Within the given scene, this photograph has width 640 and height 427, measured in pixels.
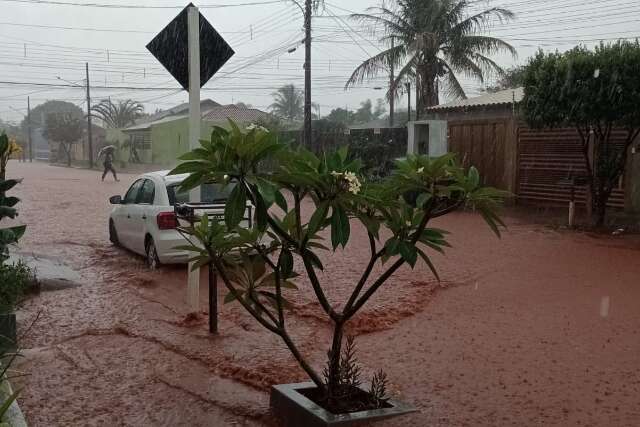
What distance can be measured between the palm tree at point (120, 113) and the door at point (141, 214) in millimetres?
59270

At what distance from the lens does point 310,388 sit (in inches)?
185

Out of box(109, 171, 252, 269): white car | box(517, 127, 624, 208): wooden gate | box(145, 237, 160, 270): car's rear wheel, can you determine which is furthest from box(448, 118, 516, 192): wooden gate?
box(145, 237, 160, 270): car's rear wheel

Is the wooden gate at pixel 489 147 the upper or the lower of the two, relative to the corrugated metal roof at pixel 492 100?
lower

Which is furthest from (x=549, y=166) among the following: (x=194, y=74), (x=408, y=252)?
(x=408, y=252)

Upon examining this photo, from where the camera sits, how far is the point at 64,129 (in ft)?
201

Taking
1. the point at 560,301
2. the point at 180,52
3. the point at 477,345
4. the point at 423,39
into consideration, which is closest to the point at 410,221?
the point at 477,345

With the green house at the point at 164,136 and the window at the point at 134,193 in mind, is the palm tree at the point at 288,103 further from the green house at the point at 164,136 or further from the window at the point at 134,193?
the window at the point at 134,193

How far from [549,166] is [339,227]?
1415 centimetres

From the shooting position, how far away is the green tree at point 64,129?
61109 millimetres

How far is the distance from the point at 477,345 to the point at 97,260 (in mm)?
6523

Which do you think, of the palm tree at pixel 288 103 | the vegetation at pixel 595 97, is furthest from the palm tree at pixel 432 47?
the palm tree at pixel 288 103

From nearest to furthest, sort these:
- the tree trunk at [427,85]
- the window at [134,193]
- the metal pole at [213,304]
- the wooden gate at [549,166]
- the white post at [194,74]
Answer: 1. the metal pole at [213,304]
2. the white post at [194,74]
3. the window at [134,193]
4. the wooden gate at [549,166]
5. the tree trunk at [427,85]

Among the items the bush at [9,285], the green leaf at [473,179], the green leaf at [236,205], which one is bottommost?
the bush at [9,285]

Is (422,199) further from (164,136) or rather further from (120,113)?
(120,113)
